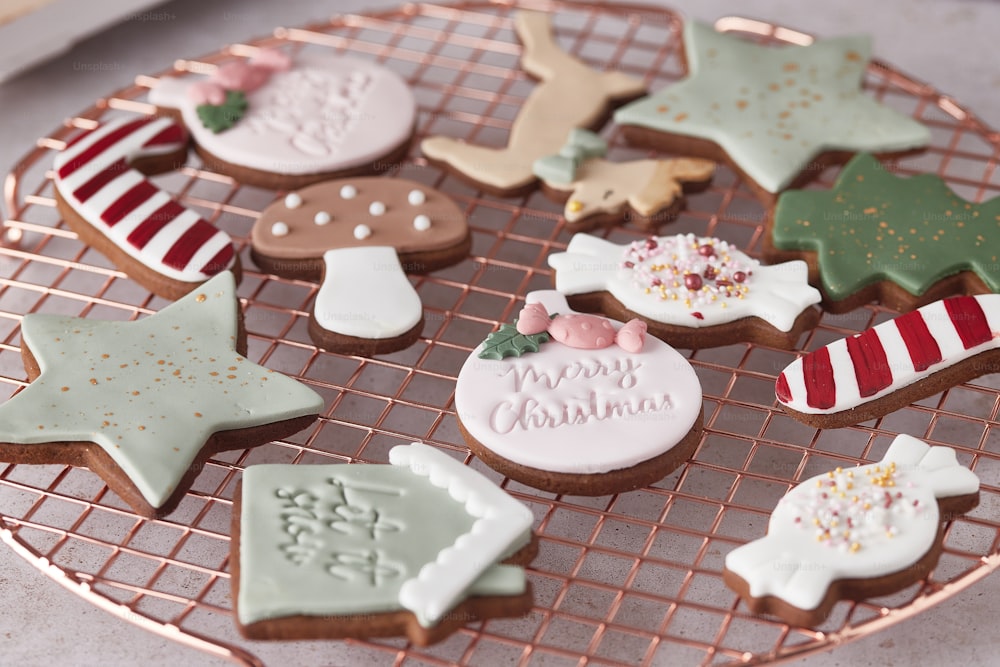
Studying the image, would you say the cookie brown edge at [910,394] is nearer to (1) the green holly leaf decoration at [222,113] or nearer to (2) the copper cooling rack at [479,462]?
(2) the copper cooling rack at [479,462]

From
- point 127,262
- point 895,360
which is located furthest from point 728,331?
point 127,262

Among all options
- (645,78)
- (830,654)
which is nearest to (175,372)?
(830,654)

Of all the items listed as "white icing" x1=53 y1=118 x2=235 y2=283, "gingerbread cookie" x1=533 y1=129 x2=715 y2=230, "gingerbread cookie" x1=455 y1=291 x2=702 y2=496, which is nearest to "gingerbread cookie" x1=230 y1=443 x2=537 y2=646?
"gingerbread cookie" x1=455 y1=291 x2=702 y2=496

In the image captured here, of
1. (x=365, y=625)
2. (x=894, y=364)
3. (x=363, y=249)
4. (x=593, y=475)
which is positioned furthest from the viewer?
(x=363, y=249)

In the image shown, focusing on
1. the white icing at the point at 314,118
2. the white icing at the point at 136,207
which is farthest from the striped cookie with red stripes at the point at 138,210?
the white icing at the point at 314,118

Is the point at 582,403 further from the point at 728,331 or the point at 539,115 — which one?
the point at 539,115

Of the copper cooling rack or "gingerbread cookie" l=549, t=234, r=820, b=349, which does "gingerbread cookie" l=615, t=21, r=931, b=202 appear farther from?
"gingerbread cookie" l=549, t=234, r=820, b=349
